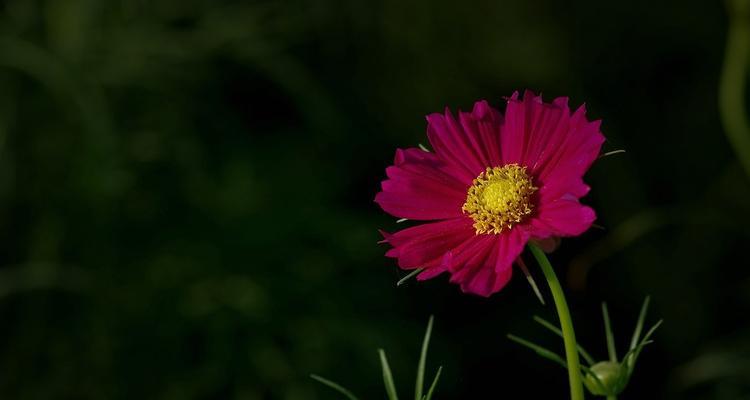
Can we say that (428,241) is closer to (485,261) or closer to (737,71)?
(485,261)

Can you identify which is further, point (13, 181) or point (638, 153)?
point (638, 153)

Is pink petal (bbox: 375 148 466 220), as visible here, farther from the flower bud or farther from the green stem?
the green stem

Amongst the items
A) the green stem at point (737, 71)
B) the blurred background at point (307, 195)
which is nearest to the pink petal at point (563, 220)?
the green stem at point (737, 71)

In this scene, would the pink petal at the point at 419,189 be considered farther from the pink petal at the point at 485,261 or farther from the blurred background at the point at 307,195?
the blurred background at the point at 307,195

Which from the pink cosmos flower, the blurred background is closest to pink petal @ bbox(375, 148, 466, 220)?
Result: the pink cosmos flower

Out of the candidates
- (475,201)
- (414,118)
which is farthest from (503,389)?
(475,201)

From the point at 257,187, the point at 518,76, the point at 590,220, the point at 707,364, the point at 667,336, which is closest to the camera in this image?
the point at 590,220

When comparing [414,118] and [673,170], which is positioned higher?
[414,118]

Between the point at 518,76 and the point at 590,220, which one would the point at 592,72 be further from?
the point at 590,220
